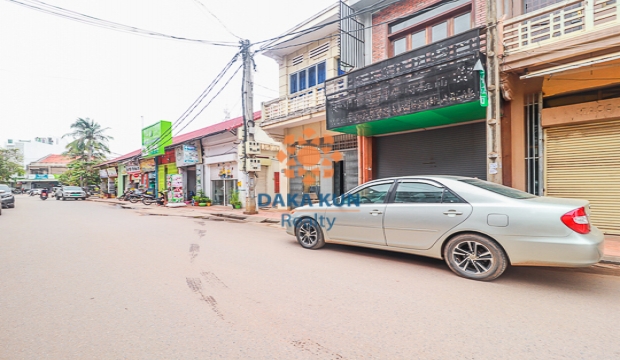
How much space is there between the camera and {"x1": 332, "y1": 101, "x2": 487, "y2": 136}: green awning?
7.33 metres

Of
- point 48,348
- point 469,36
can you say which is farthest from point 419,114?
point 48,348

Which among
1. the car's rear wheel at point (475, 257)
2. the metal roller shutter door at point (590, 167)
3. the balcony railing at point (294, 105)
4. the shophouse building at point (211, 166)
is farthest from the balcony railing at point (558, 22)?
the shophouse building at point (211, 166)

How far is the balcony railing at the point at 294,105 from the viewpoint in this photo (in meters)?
10.7

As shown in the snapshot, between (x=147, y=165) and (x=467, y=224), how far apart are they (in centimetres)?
2630

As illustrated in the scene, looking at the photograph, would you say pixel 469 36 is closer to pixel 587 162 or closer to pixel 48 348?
pixel 587 162

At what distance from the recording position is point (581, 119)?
6492 mm

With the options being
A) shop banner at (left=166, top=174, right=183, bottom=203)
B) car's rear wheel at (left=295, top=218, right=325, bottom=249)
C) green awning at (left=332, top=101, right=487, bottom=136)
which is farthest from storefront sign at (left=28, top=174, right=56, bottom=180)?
car's rear wheel at (left=295, top=218, right=325, bottom=249)

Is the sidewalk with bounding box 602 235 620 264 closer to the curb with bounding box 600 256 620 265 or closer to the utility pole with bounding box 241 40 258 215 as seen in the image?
the curb with bounding box 600 256 620 265

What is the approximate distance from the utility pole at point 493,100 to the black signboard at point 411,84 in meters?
0.33

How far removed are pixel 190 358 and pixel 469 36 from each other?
313 inches

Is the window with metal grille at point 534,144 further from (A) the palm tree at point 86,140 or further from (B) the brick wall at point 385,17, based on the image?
(A) the palm tree at point 86,140

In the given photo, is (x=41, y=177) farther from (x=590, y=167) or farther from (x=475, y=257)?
(x=590, y=167)

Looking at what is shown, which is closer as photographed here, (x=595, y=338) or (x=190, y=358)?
Answer: (x=190, y=358)

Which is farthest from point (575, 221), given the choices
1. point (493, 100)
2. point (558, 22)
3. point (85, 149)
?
point (85, 149)
